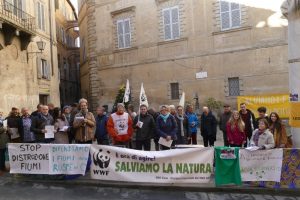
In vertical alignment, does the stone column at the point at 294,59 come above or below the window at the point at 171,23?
below

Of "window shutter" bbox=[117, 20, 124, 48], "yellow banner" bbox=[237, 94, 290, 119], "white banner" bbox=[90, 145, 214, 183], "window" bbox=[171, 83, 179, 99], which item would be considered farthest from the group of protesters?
"window shutter" bbox=[117, 20, 124, 48]

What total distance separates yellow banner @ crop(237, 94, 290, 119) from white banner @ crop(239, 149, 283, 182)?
10377 mm

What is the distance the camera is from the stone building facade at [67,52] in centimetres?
3752

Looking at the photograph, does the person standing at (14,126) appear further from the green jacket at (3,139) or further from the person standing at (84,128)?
the person standing at (84,128)

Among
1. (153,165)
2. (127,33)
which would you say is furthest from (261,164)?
(127,33)

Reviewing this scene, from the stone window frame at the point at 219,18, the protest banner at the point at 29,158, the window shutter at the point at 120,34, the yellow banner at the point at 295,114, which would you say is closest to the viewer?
the yellow banner at the point at 295,114

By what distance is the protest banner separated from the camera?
374 inches

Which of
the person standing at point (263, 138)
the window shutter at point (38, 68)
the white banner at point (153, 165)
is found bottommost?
the white banner at point (153, 165)

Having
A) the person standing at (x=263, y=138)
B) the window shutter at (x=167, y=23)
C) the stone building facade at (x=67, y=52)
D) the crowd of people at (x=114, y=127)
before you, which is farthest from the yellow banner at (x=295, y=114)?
the stone building facade at (x=67, y=52)

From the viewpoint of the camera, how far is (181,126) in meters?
11.1

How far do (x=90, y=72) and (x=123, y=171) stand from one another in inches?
835

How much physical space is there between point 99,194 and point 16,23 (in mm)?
12652

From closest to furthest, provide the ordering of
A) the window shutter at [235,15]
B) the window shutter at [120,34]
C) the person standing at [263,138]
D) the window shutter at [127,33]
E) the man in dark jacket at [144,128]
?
the person standing at [263,138] → the man in dark jacket at [144,128] → the window shutter at [235,15] → the window shutter at [127,33] → the window shutter at [120,34]

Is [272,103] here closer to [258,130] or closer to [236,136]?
[236,136]
